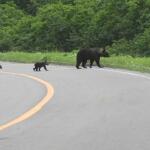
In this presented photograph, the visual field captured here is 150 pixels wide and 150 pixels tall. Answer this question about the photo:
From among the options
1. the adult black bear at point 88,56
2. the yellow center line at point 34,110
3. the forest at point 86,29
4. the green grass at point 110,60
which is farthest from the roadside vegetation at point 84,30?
the yellow center line at point 34,110

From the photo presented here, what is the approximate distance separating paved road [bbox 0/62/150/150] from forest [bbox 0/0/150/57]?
2151 cm

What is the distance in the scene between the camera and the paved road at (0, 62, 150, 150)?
314 inches

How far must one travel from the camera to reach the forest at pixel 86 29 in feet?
132

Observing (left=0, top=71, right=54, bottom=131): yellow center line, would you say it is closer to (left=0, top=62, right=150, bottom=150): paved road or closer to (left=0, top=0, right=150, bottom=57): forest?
(left=0, top=62, right=150, bottom=150): paved road

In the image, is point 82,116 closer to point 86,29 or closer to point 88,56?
point 88,56

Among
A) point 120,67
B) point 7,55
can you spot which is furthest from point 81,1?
point 120,67

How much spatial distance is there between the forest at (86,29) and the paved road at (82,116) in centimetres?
2151

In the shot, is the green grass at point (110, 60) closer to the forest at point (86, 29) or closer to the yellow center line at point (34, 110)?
the forest at point (86, 29)

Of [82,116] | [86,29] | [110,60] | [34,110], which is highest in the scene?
[82,116]

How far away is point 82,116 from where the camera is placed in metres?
10.4

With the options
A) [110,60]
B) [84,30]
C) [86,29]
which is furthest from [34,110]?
[84,30]

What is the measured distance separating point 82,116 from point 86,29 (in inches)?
1379

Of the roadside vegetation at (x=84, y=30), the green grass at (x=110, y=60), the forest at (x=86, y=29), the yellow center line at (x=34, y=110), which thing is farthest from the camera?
the forest at (x=86, y=29)

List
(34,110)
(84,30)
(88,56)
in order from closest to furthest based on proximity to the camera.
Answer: (34,110)
(88,56)
(84,30)
